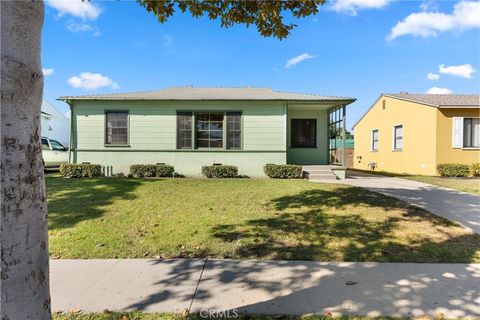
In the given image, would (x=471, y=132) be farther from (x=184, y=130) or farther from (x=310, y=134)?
(x=184, y=130)

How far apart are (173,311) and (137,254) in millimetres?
1826

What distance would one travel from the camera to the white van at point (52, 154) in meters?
13.5

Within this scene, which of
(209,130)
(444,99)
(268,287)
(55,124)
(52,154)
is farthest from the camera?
(55,124)

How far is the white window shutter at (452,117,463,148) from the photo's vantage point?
564 inches

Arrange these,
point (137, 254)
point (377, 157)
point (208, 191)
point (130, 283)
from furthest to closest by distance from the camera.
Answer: point (377, 157), point (208, 191), point (137, 254), point (130, 283)

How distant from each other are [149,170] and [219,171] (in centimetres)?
292

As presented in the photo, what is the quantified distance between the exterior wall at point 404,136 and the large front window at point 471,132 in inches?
66.3

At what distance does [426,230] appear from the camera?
530 centimetres

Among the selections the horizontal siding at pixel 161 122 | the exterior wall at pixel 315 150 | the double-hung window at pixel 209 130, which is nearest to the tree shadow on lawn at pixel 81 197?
the horizontal siding at pixel 161 122

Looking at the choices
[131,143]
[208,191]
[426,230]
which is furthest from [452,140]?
[131,143]

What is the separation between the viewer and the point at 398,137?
17.8 m

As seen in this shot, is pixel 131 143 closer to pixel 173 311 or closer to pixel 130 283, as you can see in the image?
pixel 130 283

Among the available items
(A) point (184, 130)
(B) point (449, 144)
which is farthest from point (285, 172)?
(B) point (449, 144)

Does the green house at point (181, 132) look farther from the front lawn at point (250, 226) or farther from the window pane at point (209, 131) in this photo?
the front lawn at point (250, 226)
